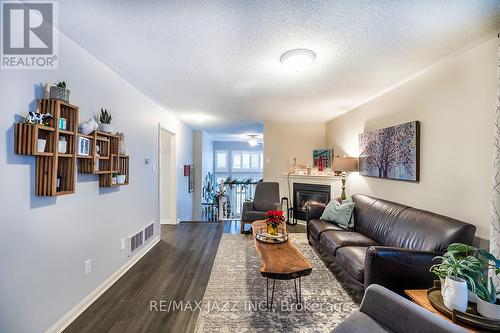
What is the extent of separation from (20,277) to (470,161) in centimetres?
364

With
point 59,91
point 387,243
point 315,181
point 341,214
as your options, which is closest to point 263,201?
point 315,181

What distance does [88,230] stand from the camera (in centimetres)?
212

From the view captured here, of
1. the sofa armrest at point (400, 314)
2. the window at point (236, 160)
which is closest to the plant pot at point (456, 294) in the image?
the sofa armrest at point (400, 314)

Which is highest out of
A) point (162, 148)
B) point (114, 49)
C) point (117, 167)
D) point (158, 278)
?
point (114, 49)

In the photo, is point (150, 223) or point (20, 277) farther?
point (150, 223)

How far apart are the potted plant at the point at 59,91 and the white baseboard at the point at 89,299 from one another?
5.82 ft

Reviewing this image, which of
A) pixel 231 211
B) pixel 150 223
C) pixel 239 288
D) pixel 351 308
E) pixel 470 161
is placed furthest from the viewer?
pixel 231 211

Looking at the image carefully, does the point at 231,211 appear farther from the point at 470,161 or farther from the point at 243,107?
the point at 470,161

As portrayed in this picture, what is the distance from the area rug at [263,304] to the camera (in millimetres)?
1865

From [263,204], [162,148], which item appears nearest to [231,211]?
[263,204]

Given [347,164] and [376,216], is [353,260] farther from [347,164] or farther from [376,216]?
[347,164]
